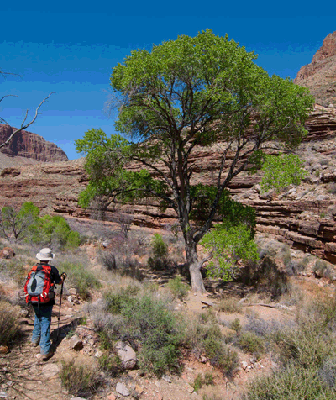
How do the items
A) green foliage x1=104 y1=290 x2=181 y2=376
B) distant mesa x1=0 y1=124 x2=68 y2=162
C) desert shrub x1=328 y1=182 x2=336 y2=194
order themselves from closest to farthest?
green foliage x1=104 y1=290 x2=181 y2=376 < desert shrub x1=328 y1=182 x2=336 y2=194 < distant mesa x1=0 y1=124 x2=68 y2=162

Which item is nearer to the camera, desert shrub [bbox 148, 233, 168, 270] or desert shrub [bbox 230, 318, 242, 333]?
desert shrub [bbox 230, 318, 242, 333]

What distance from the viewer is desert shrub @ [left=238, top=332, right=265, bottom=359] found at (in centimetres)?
498

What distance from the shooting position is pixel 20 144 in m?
132

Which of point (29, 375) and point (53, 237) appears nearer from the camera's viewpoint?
point (29, 375)

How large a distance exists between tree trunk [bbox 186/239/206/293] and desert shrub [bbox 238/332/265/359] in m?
3.55

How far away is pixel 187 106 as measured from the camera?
9.39 metres

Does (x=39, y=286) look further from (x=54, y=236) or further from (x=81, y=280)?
(x=54, y=236)

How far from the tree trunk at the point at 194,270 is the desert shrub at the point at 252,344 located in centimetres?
355

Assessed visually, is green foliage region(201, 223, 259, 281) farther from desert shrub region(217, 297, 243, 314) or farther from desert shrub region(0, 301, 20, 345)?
desert shrub region(0, 301, 20, 345)

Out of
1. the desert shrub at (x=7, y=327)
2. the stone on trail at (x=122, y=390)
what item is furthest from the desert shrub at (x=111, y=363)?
the desert shrub at (x=7, y=327)

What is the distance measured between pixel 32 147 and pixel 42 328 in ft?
490

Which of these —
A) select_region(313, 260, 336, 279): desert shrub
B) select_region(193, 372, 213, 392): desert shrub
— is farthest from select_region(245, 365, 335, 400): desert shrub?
select_region(313, 260, 336, 279): desert shrub

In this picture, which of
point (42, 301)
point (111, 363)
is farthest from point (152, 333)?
point (42, 301)

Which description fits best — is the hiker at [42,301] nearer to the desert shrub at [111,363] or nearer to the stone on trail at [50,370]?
the stone on trail at [50,370]
